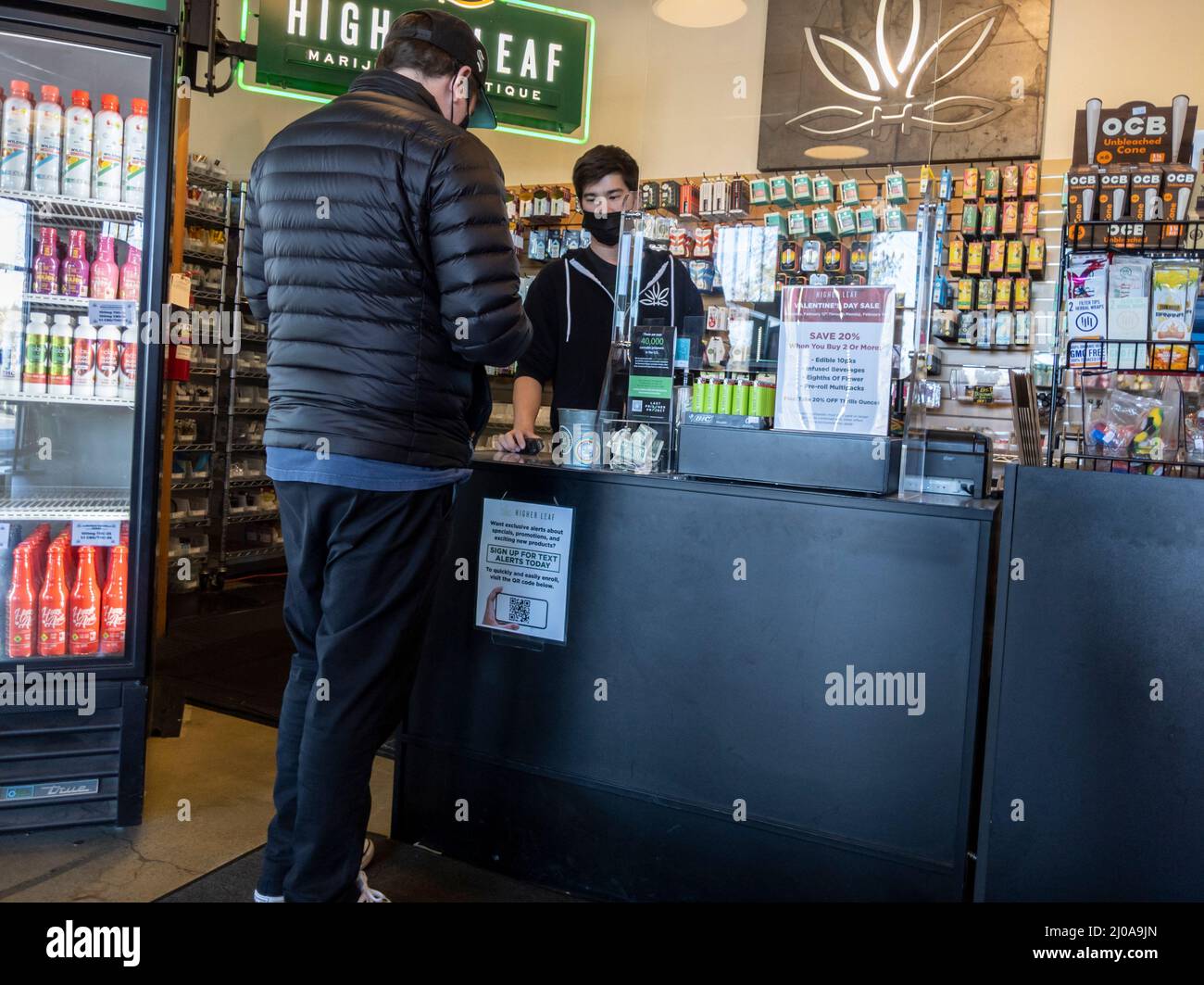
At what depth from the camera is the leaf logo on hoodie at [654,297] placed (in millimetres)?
2553

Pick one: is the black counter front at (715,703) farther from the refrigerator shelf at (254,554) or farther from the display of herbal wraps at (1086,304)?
the refrigerator shelf at (254,554)

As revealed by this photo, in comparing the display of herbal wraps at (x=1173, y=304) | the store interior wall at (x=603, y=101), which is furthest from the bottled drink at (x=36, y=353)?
the store interior wall at (x=603, y=101)

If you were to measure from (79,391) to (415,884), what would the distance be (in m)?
1.72

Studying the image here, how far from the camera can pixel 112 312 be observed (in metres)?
2.79

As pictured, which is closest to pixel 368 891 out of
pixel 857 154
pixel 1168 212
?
pixel 857 154

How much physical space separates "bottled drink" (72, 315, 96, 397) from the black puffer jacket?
1.24 m

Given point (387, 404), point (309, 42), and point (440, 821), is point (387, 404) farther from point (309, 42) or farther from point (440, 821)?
point (309, 42)

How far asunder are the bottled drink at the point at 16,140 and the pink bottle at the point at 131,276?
345 mm

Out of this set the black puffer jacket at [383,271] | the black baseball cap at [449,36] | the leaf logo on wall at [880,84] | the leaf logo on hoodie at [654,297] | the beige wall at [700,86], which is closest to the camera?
the black puffer jacket at [383,271]

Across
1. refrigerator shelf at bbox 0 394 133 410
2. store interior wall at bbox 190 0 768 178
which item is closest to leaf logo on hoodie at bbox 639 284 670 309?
refrigerator shelf at bbox 0 394 133 410

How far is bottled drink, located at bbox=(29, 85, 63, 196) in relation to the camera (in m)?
2.87

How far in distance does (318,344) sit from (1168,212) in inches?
110

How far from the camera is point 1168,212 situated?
10.6ft

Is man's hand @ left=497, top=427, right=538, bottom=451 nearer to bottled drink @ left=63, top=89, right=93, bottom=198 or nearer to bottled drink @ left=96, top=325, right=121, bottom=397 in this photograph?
bottled drink @ left=96, top=325, right=121, bottom=397
